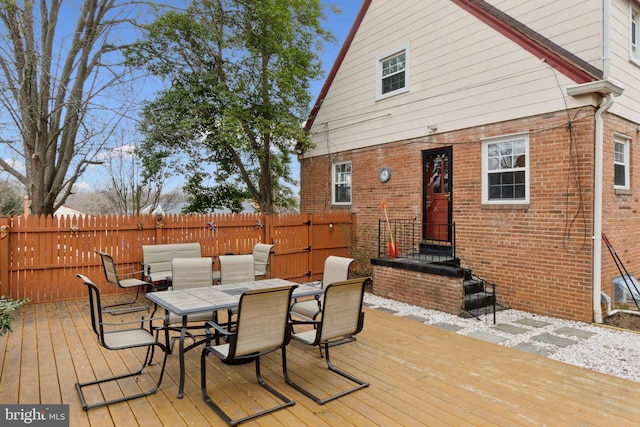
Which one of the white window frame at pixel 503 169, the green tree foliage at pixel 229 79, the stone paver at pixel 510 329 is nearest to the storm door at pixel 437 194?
the white window frame at pixel 503 169

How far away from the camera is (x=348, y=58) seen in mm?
10805

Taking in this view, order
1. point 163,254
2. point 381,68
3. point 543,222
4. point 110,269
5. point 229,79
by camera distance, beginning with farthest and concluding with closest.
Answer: point 229,79 → point 381,68 → point 163,254 → point 110,269 → point 543,222

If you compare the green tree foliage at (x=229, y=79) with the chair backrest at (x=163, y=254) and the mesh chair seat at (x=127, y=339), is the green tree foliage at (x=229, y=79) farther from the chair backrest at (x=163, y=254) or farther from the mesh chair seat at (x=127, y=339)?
the mesh chair seat at (x=127, y=339)

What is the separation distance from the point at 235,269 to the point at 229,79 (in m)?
7.34

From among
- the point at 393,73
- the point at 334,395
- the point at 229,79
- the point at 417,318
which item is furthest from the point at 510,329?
the point at 229,79

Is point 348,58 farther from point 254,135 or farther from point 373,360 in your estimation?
point 373,360

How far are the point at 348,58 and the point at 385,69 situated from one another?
1.61 m

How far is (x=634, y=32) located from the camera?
288 inches

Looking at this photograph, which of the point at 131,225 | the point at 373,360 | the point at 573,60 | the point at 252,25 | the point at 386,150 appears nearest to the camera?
the point at 373,360

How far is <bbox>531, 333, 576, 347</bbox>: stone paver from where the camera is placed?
4977mm

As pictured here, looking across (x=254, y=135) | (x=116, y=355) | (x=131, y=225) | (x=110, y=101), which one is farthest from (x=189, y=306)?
(x=254, y=135)

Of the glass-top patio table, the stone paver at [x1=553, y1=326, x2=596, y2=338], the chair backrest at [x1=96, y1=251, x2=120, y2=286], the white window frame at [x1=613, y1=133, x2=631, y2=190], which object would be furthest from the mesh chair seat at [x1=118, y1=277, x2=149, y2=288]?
the white window frame at [x1=613, y1=133, x2=631, y2=190]

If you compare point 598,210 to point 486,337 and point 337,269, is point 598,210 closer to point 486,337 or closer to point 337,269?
point 486,337

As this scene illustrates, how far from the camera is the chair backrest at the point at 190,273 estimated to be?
16.3 ft
